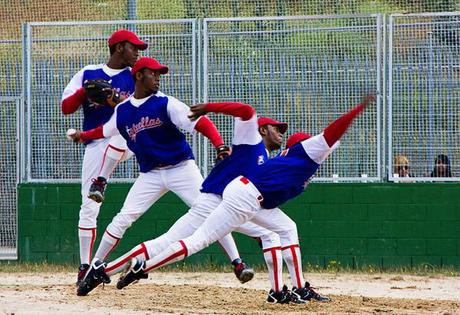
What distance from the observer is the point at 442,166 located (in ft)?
43.3

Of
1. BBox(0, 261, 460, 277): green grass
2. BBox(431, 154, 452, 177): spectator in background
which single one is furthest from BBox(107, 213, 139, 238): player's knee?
BBox(431, 154, 452, 177): spectator in background

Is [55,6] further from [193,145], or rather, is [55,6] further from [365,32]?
[365,32]

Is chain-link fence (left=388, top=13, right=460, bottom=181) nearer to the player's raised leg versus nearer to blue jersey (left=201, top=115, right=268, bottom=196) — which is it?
the player's raised leg

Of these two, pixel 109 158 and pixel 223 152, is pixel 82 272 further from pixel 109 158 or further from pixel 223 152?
pixel 223 152

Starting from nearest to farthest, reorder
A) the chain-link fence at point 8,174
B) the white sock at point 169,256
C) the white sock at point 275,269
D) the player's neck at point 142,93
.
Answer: the white sock at point 169,256
the white sock at point 275,269
the player's neck at point 142,93
the chain-link fence at point 8,174

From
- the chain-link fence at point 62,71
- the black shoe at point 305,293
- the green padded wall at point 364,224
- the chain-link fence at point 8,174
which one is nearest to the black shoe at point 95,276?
the black shoe at point 305,293

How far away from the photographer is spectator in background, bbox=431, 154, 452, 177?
13.2 m

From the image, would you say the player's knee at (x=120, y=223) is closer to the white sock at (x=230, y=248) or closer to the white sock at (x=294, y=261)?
the white sock at (x=230, y=248)

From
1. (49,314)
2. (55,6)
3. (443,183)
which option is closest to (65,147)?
(55,6)

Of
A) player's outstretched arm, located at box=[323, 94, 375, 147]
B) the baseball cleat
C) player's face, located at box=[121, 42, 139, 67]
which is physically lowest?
the baseball cleat

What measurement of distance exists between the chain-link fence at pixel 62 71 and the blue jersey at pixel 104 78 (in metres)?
2.84

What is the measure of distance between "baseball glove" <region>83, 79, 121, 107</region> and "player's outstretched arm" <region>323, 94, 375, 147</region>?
2.54 metres

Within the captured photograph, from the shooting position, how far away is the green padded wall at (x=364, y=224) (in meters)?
13.1

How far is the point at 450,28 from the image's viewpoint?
1311 cm
